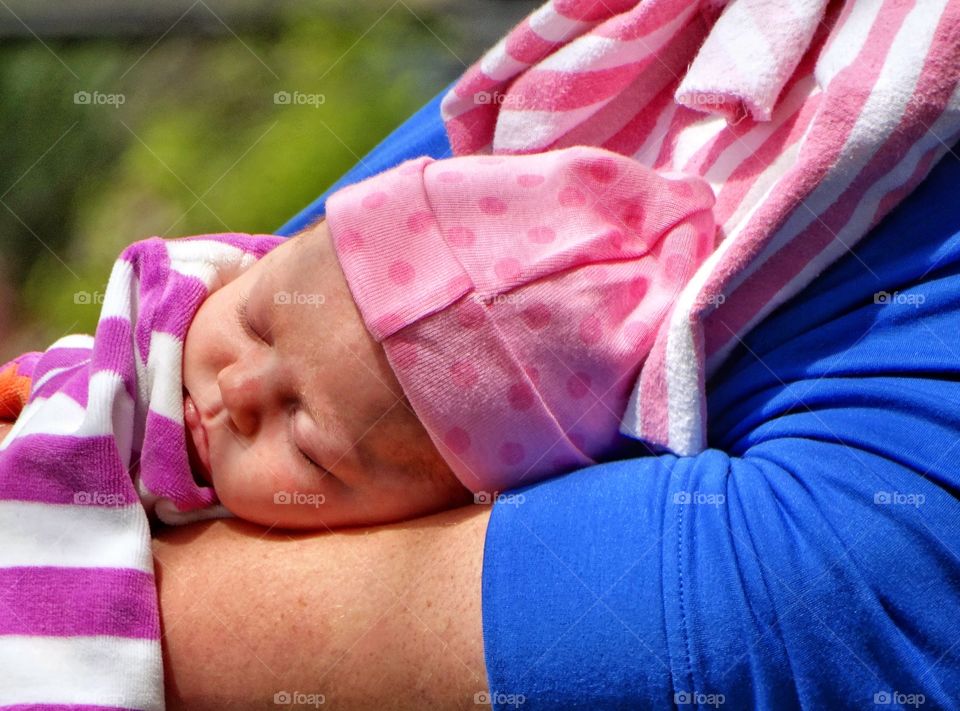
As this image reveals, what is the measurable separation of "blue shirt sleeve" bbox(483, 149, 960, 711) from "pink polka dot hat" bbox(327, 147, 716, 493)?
0.29 feet

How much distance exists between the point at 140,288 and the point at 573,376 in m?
0.59

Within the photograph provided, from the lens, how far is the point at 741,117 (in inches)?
42.4

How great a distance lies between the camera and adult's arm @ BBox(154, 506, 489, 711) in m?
0.92

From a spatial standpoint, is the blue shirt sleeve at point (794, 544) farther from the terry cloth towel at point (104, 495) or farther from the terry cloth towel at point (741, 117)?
the terry cloth towel at point (104, 495)

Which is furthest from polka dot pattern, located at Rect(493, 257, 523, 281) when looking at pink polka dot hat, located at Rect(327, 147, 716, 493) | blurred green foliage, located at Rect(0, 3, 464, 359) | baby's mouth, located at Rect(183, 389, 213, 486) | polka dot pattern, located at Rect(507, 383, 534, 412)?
blurred green foliage, located at Rect(0, 3, 464, 359)

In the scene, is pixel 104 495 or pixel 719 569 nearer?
pixel 719 569

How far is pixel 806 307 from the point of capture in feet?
3.20

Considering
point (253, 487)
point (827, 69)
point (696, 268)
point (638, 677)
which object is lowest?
point (638, 677)

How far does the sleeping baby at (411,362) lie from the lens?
1.02 meters

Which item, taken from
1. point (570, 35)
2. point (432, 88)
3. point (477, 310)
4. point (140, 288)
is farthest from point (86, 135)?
point (477, 310)

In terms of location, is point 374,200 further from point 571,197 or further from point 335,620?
point 335,620

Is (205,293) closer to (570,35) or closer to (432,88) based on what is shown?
(570,35)

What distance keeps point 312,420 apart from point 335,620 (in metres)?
0.22

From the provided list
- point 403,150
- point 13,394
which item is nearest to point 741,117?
point 403,150
